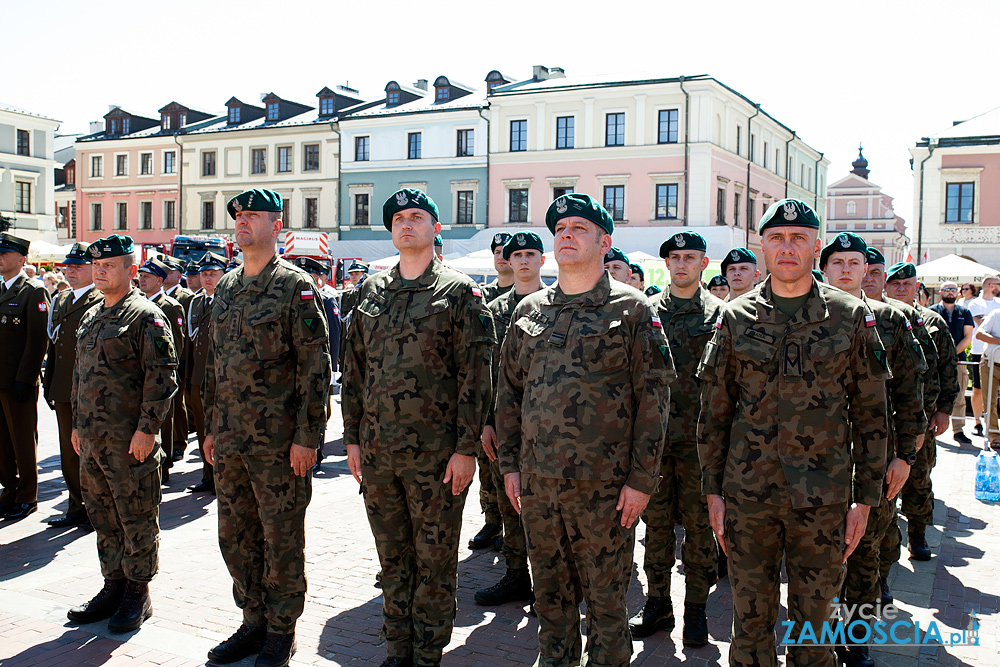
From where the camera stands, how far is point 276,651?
4.26m

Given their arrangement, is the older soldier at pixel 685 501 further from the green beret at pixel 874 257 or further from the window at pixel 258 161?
the window at pixel 258 161

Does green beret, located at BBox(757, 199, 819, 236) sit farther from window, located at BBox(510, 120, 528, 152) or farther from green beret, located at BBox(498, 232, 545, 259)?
window, located at BBox(510, 120, 528, 152)

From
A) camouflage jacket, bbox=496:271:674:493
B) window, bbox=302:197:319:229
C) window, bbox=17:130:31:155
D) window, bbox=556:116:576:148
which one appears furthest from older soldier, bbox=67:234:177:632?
window, bbox=17:130:31:155

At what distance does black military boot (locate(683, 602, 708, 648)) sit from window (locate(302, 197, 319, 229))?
41.8 metres

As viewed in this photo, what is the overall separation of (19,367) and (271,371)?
4278mm

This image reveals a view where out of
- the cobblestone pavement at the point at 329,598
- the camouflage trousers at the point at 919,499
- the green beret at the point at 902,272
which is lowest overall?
the cobblestone pavement at the point at 329,598

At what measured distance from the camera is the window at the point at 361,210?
140ft

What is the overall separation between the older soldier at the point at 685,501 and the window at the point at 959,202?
35.8m

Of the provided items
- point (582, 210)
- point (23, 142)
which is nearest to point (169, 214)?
point (23, 142)

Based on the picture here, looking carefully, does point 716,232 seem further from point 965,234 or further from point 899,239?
point 899,239

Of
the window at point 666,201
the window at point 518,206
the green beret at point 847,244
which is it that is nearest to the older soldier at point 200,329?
the green beret at point 847,244

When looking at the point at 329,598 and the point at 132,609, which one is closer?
the point at 132,609

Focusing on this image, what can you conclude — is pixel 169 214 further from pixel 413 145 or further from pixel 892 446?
pixel 892 446

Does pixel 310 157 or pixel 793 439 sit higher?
pixel 310 157
